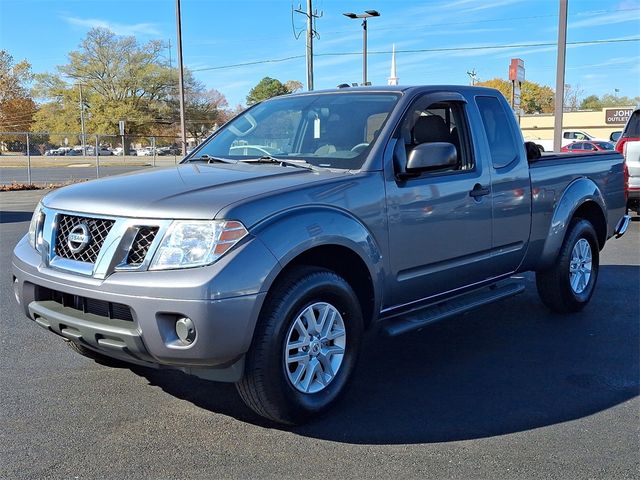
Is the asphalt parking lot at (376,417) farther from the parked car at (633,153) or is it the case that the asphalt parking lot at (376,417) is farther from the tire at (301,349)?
the parked car at (633,153)

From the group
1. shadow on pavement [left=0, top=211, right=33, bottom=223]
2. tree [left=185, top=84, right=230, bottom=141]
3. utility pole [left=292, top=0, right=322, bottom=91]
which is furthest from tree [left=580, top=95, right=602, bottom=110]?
shadow on pavement [left=0, top=211, right=33, bottom=223]

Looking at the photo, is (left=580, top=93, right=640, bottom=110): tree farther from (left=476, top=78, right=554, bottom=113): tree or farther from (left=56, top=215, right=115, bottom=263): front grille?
(left=56, top=215, right=115, bottom=263): front grille

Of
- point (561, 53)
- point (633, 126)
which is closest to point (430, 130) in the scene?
point (633, 126)

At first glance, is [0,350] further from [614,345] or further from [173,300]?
[614,345]

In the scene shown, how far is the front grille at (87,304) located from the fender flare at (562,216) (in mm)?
3764

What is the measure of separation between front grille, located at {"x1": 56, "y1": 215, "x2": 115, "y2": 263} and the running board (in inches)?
71.4

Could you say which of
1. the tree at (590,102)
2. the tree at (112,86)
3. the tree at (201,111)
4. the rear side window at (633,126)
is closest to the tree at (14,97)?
the tree at (112,86)

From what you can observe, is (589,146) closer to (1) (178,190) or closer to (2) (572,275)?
(2) (572,275)

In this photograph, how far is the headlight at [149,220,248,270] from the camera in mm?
3152

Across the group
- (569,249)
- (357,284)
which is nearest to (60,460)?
(357,284)

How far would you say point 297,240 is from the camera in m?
3.42

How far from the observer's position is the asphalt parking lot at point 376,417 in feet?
10.4

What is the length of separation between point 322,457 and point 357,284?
1155mm

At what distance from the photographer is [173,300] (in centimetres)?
306
